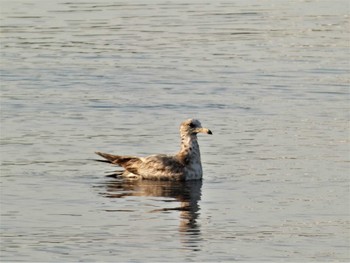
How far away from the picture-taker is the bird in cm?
2308

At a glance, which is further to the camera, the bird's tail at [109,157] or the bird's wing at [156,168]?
the bird's tail at [109,157]

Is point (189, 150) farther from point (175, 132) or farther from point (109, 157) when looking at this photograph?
point (175, 132)

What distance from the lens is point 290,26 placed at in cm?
4312

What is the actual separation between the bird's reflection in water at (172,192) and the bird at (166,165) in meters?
0.11

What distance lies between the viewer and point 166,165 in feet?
76.0

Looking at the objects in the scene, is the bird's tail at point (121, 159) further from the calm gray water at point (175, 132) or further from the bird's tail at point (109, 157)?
the calm gray water at point (175, 132)

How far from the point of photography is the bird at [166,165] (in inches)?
909

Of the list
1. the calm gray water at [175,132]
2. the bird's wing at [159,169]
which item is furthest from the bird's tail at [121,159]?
the calm gray water at [175,132]

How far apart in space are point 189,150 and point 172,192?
1420 millimetres

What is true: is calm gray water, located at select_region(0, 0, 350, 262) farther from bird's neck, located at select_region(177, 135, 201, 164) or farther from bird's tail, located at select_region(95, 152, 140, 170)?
bird's neck, located at select_region(177, 135, 201, 164)

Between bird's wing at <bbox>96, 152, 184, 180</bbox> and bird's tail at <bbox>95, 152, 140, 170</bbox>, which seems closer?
bird's wing at <bbox>96, 152, 184, 180</bbox>

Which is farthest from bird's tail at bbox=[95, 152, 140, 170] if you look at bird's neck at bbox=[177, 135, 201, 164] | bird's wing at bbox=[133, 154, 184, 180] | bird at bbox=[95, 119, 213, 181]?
bird's neck at bbox=[177, 135, 201, 164]

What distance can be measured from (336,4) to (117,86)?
19371 mm

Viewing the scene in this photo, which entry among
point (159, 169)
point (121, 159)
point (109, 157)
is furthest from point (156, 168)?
point (109, 157)
